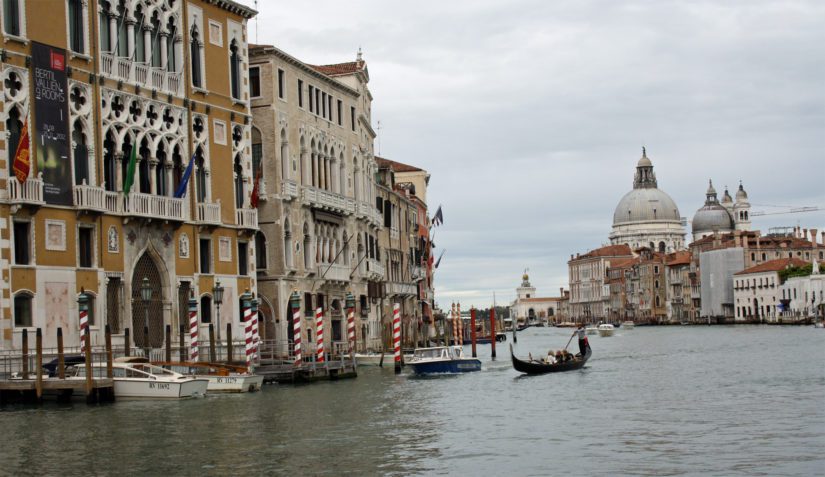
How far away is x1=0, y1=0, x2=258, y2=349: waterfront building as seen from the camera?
30641 millimetres

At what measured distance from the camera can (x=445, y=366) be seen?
136 ft

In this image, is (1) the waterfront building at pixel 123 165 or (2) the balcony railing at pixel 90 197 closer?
(1) the waterfront building at pixel 123 165

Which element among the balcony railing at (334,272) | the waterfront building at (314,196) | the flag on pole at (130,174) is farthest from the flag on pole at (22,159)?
the balcony railing at (334,272)

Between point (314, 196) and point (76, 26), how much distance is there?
14275 millimetres

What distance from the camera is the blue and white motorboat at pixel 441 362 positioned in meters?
40.8

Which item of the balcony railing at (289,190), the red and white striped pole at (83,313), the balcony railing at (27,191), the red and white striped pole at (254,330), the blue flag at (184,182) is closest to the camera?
the red and white striped pole at (83,313)

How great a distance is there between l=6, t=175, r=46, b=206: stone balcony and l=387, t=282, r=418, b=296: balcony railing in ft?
92.5

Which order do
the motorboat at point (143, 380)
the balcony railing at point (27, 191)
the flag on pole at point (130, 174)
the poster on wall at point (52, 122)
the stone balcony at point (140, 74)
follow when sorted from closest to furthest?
1. the motorboat at point (143, 380)
2. the balcony railing at point (27, 191)
3. the poster on wall at point (52, 122)
4. the flag on pole at point (130, 174)
5. the stone balcony at point (140, 74)

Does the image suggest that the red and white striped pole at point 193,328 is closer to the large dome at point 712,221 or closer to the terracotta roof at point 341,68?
the terracotta roof at point 341,68

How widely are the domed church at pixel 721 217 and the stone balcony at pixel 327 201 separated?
142662 millimetres

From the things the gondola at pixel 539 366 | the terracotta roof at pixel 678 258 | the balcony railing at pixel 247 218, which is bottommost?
the gondola at pixel 539 366

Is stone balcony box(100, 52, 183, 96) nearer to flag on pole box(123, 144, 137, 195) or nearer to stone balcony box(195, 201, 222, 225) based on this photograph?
flag on pole box(123, 144, 137, 195)

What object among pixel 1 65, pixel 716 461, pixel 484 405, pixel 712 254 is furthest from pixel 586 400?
pixel 712 254

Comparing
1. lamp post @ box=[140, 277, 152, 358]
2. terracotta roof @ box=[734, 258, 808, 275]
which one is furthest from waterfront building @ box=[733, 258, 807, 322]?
lamp post @ box=[140, 277, 152, 358]
